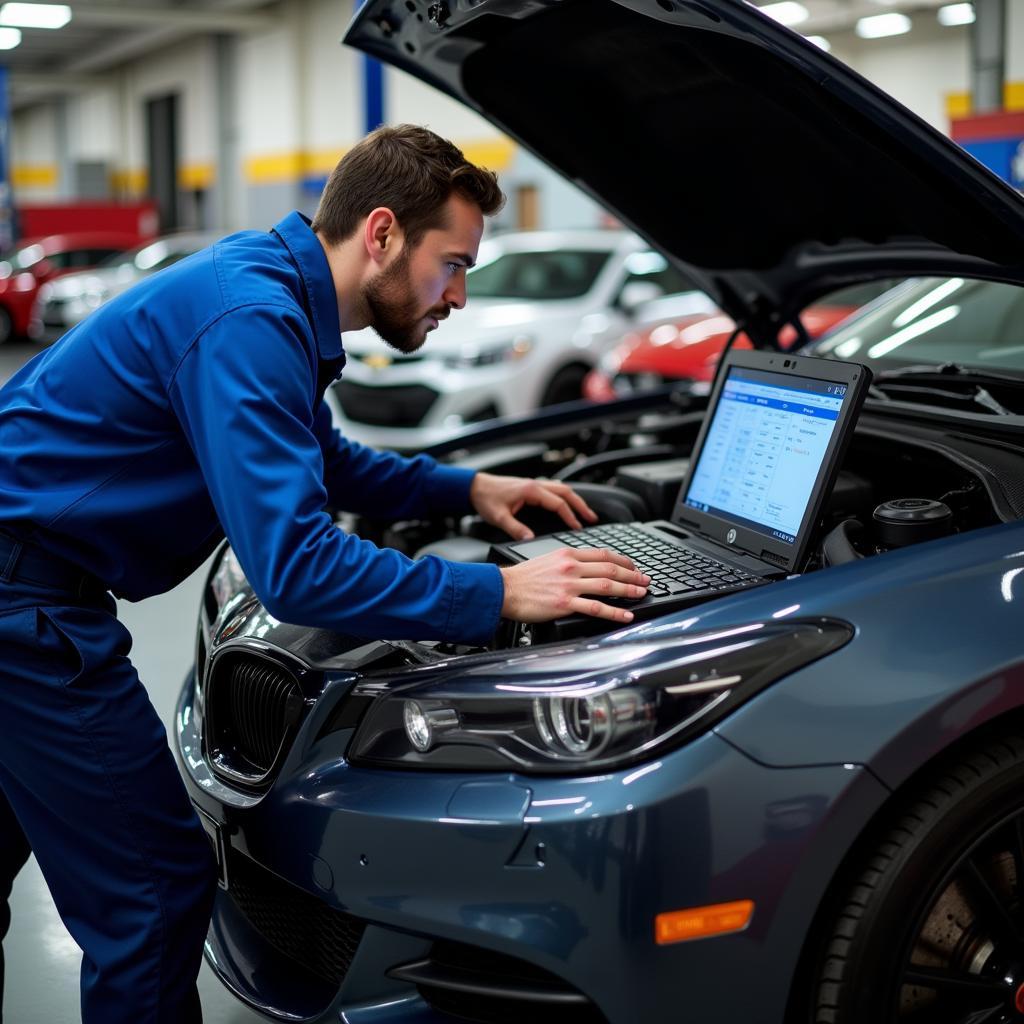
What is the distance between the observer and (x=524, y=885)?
141cm

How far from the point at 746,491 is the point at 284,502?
875mm

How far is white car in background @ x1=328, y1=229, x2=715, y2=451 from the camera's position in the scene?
635 cm

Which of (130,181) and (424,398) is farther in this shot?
(130,181)

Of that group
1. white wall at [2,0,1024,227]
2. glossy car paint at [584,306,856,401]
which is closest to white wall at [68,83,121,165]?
white wall at [2,0,1024,227]

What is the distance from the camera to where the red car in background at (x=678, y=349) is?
19.2ft

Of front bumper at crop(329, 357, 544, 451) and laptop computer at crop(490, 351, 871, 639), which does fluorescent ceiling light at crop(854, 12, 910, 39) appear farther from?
laptop computer at crop(490, 351, 871, 639)

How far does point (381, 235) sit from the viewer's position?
1.71 m

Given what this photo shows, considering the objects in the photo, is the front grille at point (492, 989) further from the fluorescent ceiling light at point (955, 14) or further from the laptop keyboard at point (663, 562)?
the fluorescent ceiling light at point (955, 14)

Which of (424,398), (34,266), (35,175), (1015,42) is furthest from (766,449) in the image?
(35,175)

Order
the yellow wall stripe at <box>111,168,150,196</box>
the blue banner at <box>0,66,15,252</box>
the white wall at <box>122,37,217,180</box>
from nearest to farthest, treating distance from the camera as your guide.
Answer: the blue banner at <box>0,66,15,252</box>, the white wall at <box>122,37,217,180</box>, the yellow wall stripe at <box>111,168,150,196</box>

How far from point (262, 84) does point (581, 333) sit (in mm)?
15791

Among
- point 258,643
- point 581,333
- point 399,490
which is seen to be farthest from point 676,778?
point 581,333

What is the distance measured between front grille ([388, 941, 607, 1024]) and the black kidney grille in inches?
15.2

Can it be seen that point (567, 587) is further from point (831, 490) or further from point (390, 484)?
point (390, 484)
